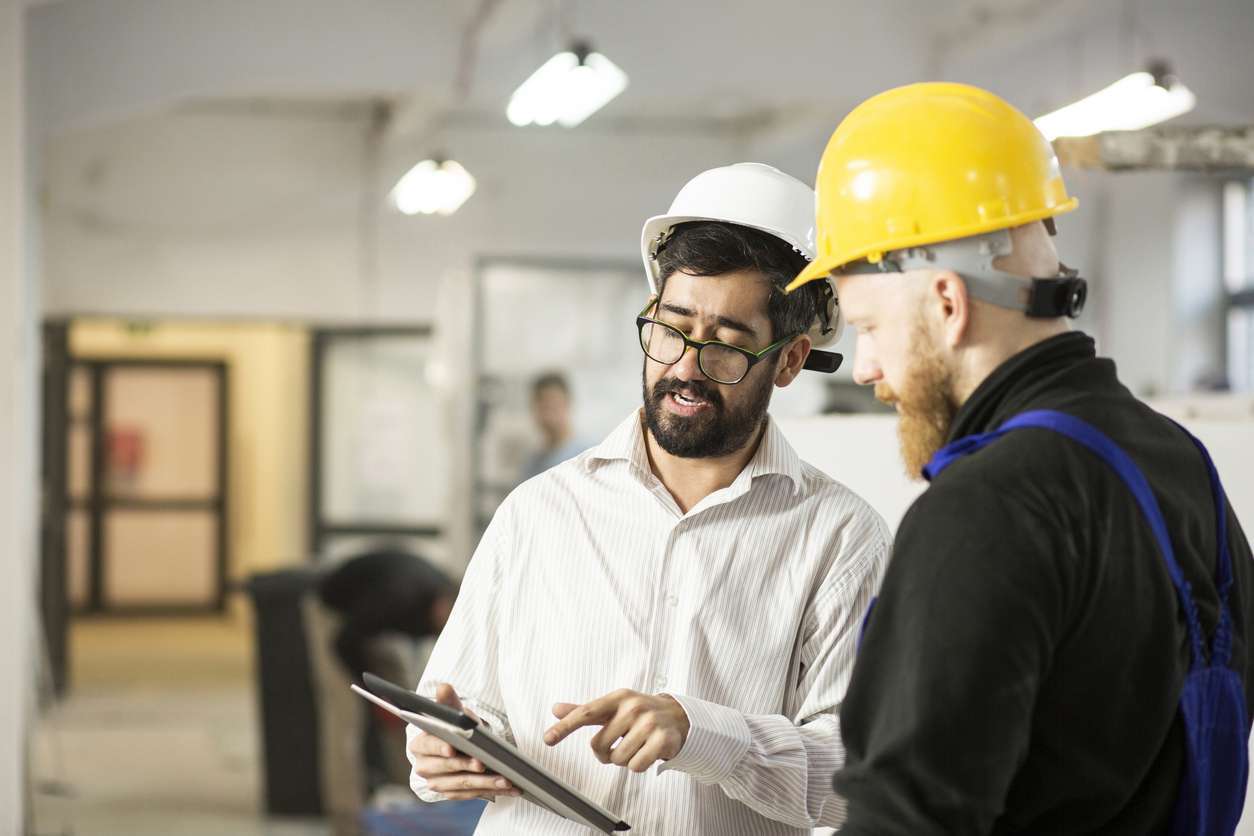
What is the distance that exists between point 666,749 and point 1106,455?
0.63m

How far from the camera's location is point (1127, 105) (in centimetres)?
621

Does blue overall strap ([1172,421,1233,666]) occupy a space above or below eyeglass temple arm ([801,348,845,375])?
below

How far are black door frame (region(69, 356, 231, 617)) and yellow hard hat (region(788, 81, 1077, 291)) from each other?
46.3ft

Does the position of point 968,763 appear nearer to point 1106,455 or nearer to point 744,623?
point 1106,455

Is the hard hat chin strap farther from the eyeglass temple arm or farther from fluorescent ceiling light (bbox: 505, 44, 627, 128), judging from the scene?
fluorescent ceiling light (bbox: 505, 44, 627, 128)

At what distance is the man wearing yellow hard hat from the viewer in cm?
116

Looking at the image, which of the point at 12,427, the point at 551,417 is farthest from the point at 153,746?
the point at 12,427

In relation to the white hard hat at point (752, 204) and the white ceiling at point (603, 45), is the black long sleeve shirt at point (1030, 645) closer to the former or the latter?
the white hard hat at point (752, 204)

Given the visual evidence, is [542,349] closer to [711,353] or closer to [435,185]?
[435,185]

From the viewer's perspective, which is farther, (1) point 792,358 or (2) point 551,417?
(2) point 551,417

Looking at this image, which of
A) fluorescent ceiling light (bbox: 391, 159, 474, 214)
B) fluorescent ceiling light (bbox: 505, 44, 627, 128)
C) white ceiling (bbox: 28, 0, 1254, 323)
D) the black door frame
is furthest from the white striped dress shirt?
the black door frame

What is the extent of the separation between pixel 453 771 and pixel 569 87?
15.1 feet

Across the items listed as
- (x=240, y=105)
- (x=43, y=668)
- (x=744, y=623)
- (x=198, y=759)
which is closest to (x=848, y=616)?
(x=744, y=623)

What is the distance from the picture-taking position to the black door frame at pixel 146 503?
14.6m
